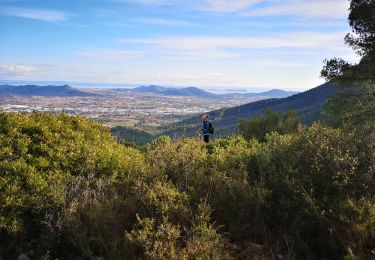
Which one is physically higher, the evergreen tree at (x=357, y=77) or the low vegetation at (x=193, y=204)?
the evergreen tree at (x=357, y=77)

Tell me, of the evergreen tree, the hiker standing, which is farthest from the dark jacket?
the evergreen tree

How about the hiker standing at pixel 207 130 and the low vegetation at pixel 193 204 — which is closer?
the low vegetation at pixel 193 204

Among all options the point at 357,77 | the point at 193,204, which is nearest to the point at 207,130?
the point at 357,77

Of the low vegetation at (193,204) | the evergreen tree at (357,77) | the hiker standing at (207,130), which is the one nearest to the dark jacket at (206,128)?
the hiker standing at (207,130)

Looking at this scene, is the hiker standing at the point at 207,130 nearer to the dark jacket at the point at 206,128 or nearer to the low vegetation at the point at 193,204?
the dark jacket at the point at 206,128

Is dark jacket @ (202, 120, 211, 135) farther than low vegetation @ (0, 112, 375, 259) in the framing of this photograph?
Yes

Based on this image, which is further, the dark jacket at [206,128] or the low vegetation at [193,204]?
the dark jacket at [206,128]

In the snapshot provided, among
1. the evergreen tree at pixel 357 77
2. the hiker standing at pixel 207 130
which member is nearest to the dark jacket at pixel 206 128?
the hiker standing at pixel 207 130

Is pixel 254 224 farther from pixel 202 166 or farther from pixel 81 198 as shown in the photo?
pixel 81 198

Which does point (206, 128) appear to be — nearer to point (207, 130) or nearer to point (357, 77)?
point (207, 130)

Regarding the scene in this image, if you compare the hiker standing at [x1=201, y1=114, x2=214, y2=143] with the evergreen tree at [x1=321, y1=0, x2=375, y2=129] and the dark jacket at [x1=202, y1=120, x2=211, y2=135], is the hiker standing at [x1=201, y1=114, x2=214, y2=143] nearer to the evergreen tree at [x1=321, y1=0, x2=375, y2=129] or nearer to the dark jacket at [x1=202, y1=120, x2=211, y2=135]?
the dark jacket at [x1=202, y1=120, x2=211, y2=135]

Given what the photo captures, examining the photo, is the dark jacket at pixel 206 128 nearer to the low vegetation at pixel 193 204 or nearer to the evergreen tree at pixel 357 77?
the evergreen tree at pixel 357 77

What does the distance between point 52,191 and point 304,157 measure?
4325 millimetres

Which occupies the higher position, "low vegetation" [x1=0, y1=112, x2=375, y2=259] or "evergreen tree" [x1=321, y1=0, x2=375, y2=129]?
"evergreen tree" [x1=321, y1=0, x2=375, y2=129]
